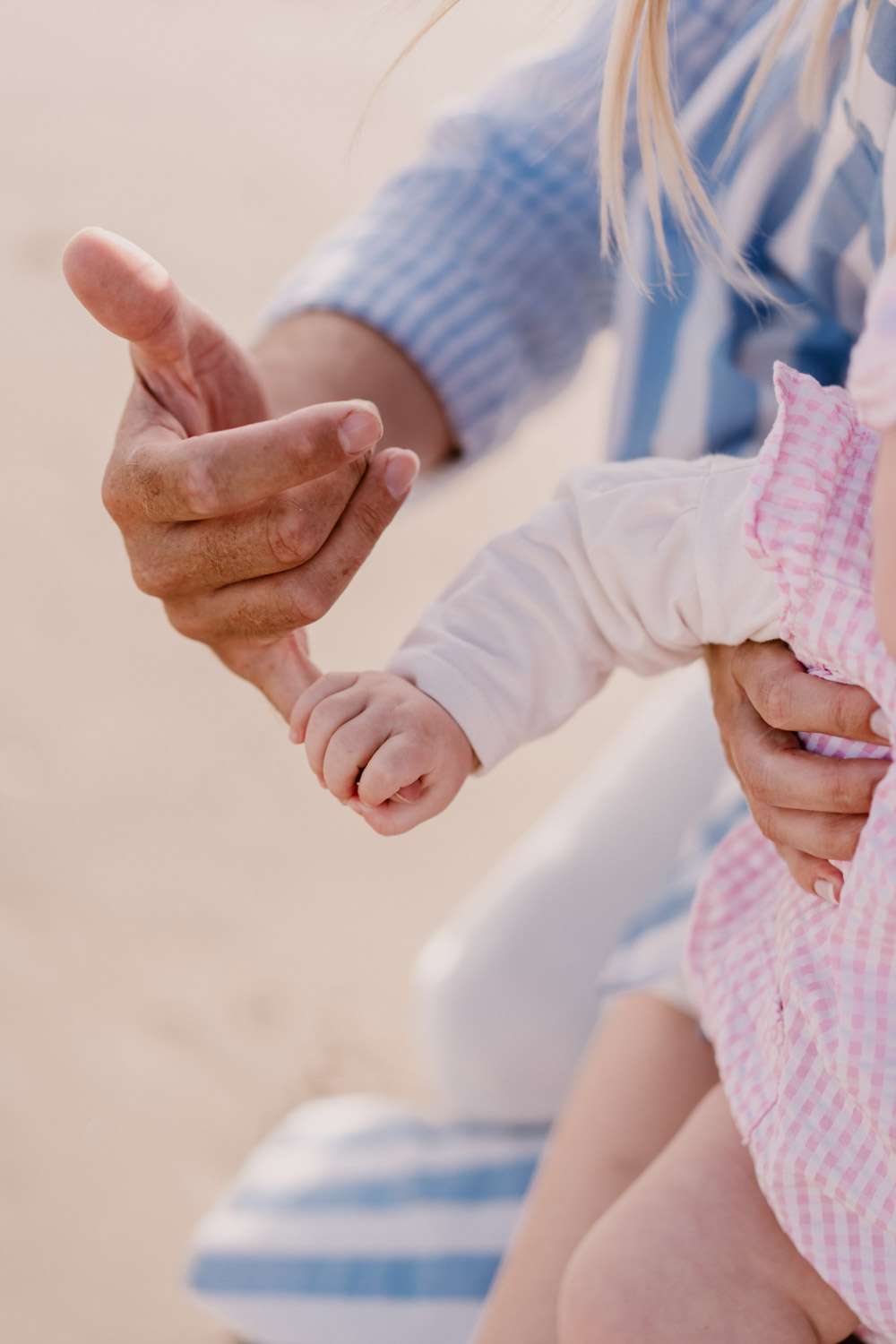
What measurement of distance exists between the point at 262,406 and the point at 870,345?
35 cm

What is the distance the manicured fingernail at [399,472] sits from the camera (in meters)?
0.61

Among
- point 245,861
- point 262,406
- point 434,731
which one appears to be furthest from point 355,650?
point 434,731

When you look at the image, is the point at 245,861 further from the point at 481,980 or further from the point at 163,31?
the point at 163,31

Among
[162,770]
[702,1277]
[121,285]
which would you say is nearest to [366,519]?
[121,285]

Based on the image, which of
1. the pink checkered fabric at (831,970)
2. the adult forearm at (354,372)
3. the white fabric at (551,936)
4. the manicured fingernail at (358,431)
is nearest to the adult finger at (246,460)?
the manicured fingernail at (358,431)

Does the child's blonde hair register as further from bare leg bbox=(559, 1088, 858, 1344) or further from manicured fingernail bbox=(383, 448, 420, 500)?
bare leg bbox=(559, 1088, 858, 1344)

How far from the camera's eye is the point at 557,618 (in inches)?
25.1

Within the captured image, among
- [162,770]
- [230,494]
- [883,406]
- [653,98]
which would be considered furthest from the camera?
[162,770]

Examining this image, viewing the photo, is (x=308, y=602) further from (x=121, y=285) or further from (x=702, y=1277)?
(x=702, y=1277)

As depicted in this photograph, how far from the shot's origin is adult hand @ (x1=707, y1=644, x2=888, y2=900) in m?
0.58

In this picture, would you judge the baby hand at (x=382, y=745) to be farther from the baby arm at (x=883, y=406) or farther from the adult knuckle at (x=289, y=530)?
the baby arm at (x=883, y=406)

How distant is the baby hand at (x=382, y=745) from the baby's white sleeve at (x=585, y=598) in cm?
1

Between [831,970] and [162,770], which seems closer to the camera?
[831,970]

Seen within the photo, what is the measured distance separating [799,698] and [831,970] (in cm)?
11
